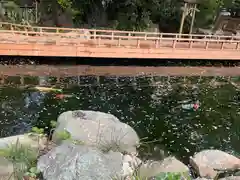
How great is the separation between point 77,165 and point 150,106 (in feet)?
17.4

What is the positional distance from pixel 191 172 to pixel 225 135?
2453 millimetres

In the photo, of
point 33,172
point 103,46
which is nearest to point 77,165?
point 33,172

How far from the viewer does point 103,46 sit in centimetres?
1321

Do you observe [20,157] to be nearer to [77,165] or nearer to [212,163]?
[77,165]

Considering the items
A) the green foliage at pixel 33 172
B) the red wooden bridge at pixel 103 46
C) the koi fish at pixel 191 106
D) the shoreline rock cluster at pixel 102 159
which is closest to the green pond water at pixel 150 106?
the koi fish at pixel 191 106

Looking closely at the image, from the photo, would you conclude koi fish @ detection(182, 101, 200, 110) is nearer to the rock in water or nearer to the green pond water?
the green pond water

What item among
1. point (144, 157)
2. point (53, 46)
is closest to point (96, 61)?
point (53, 46)

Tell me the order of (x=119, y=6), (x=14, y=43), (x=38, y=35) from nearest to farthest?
1. (x=14, y=43)
2. (x=38, y=35)
3. (x=119, y=6)

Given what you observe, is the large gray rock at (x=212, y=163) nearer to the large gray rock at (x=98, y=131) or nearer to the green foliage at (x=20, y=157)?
the large gray rock at (x=98, y=131)

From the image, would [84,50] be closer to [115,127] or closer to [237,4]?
[115,127]

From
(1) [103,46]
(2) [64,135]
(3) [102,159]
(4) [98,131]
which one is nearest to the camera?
(3) [102,159]

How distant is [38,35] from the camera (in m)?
13.2

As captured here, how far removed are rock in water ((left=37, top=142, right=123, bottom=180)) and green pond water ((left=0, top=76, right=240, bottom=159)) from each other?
236 cm

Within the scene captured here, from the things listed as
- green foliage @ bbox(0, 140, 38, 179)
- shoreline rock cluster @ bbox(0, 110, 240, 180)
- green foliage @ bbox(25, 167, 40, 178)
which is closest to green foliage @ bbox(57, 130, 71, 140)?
shoreline rock cluster @ bbox(0, 110, 240, 180)
